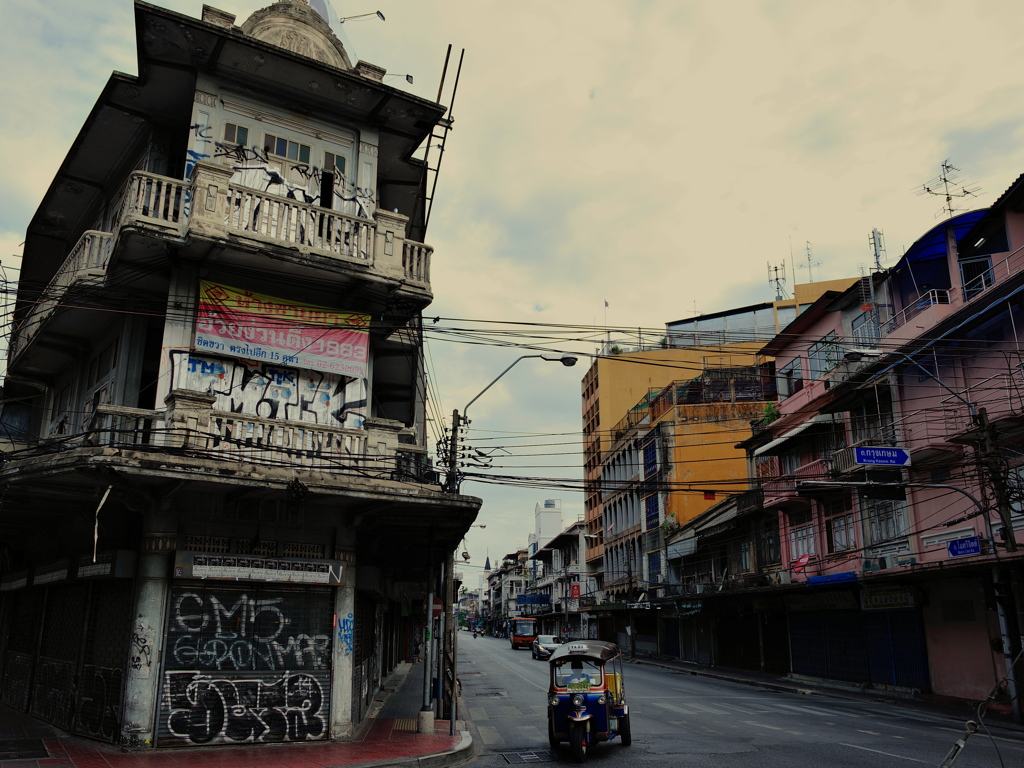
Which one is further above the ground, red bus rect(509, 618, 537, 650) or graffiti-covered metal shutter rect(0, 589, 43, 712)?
graffiti-covered metal shutter rect(0, 589, 43, 712)

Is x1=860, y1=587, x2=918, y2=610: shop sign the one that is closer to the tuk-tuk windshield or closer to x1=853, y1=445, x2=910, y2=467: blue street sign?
x1=853, y1=445, x2=910, y2=467: blue street sign

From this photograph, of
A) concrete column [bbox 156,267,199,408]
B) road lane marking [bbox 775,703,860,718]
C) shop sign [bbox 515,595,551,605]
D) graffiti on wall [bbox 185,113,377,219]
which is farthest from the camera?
shop sign [bbox 515,595,551,605]

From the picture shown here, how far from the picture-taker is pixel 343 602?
14.3m

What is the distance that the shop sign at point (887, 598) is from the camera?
25.7 metres

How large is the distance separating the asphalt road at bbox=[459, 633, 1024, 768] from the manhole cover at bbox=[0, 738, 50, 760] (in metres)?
6.93

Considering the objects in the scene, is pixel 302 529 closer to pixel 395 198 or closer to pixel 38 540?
pixel 38 540

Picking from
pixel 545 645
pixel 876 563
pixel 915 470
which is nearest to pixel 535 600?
pixel 545 645

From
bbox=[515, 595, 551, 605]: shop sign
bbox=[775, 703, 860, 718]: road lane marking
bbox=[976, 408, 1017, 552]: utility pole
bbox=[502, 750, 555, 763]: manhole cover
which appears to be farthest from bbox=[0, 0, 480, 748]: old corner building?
bbox=[515, 595, 551, 605]: shop sign

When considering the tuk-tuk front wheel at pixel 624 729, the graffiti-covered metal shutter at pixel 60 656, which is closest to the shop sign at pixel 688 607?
the tuk-tuk front wheel at pixel 624 729

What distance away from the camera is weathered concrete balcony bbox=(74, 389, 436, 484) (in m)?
12.5

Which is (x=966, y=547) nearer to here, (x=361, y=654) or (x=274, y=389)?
(x=361, y=654)

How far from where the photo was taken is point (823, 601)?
101 ft

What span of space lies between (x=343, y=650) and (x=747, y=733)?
28.3 feet

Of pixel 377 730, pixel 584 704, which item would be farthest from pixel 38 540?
pixel 584 704
